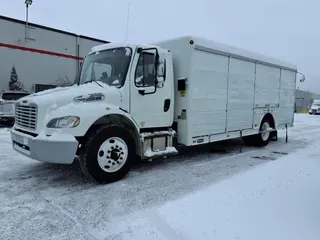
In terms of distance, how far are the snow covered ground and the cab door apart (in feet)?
3.67

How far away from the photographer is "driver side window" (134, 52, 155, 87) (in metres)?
5.37

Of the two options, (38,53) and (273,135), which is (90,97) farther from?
(38,53)

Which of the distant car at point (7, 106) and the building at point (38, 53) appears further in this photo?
the building at point (38, 53)

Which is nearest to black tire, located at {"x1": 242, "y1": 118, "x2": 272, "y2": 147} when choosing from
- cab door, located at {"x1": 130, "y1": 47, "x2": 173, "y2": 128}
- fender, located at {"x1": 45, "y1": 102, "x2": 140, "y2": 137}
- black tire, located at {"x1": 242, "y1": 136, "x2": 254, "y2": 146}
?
black tire, located at {"x1": 242, "y1": 136, "x2": 254, "y2": 146}

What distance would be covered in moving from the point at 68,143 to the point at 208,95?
3.47 meters

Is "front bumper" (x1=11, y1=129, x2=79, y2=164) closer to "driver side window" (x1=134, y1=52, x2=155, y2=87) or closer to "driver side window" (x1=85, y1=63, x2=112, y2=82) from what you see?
"driver side window" (x1=85, y1=63, x2=112, y2=82)

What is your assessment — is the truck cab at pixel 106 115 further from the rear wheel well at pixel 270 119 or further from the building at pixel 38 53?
the building at pixel 38 53

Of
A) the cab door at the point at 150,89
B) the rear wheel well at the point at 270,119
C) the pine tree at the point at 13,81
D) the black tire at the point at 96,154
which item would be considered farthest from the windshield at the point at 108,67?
the pine tree at the point at 13,81

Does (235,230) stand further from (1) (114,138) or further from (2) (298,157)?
(2) (298,157)

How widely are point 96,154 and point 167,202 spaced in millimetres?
1472

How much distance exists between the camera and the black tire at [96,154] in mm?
4637

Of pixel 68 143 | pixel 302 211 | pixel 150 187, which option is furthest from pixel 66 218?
pixel 302 211

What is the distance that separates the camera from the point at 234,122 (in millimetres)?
7430

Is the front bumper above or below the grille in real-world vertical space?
below
